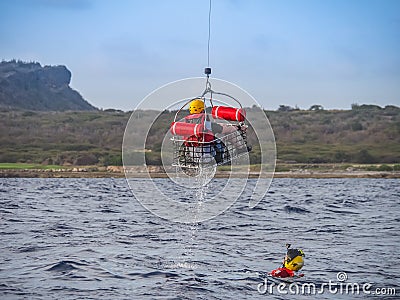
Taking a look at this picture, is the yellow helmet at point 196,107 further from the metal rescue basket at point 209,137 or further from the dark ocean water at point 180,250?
the dark ocean water at point 180,250

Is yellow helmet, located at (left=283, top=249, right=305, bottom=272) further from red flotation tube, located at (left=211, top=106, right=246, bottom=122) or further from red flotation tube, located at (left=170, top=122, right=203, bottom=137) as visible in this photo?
red flotation tube, located at (left=170, top=122, right=203, bottom=137)

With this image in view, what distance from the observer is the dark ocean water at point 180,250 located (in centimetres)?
2452

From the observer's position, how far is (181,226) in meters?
41.0

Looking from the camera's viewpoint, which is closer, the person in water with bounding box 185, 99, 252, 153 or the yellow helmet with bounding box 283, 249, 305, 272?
the person in water with bounding box 185, 99, 252, 153

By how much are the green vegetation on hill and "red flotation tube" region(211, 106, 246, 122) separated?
2968 inches

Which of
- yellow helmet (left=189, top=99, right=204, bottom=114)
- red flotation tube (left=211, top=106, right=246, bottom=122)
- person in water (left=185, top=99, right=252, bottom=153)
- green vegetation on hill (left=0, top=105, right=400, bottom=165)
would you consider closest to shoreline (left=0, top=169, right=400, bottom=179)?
green vegetation on hill (left=0, top=105, right=400, bottom=165)

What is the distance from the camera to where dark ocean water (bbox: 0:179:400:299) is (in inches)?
965

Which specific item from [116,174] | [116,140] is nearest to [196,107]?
[116,174]

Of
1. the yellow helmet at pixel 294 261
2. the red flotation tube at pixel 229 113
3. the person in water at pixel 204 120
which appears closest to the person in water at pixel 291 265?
the yellow helmet at pixel 294 261

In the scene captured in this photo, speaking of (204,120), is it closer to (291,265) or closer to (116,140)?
(291,265)

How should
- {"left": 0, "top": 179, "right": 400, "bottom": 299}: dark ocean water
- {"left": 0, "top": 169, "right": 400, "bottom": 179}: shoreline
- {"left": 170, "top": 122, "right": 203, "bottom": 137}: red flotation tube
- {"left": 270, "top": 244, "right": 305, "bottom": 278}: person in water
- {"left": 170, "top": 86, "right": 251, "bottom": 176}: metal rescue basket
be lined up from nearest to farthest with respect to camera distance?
{"left": 170, "top": 122, "right": 203, "bottom": 137}: red flotation tube, {"left": 170, "top": 86, "right": 251, "bottom": 176}: metal rescue basket, {"left": 0, "top": 179, "right": 400, "bottom": 299}: dark ocean water, {"left": 270, "top": 244, "right": 305, "bottom": 278}: person in water, {"left": 0, "top": 169, "right": 400, "bottom": 179}: shoreline

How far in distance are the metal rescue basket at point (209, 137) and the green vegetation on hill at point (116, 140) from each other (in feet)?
245

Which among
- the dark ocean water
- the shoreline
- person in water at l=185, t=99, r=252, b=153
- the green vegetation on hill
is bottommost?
the dark ocean water

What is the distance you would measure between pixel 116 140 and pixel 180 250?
132 metres
